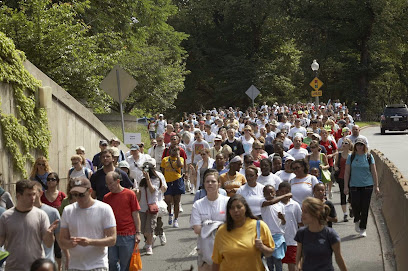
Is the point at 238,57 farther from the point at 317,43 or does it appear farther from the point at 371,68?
the point at 371,68

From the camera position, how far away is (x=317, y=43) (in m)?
65.0

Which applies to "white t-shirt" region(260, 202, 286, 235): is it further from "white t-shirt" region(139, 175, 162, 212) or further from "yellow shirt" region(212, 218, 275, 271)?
"white t-shirt" region(139, 175, 162, 212)

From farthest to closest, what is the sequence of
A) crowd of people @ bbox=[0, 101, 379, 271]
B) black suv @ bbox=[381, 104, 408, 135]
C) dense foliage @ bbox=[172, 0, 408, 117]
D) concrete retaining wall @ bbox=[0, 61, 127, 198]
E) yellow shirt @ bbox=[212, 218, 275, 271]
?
dense foliage @ bbox=[172, 0, 408, 117] < black suv @ bbox=[381, 104, 408, 135] < concrete retaining wall @ bbox=[0, 61, 127, 198] < crowd of people @ bbox=[0, 101, 379, 271] < yellow shirt @ bbox=[212, 218, 275, 271]

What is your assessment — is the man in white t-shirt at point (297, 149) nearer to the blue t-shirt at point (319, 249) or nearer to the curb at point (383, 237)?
the curb at point (383, 237)

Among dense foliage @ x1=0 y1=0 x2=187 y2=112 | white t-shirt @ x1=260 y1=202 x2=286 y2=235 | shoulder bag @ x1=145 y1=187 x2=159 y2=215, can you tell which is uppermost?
dense foliage @ x1=0 y1=0 x2=187 y2=112

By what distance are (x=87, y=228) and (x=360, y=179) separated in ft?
21.9

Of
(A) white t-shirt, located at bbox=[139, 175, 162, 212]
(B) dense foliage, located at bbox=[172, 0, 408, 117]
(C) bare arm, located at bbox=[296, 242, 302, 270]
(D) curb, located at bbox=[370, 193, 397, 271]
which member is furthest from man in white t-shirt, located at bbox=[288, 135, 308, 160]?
(B) dense foliage, located at bbox=[172, 0, 408, 117]

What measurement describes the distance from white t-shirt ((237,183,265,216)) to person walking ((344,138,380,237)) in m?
3.68

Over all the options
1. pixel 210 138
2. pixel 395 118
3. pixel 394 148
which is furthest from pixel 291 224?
pixel 395 118

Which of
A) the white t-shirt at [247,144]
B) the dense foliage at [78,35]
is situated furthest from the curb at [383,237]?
the dense foliage at [78,35]

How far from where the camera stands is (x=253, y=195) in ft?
32.0

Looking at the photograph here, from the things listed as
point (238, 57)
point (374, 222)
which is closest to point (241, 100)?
point (238, 57)

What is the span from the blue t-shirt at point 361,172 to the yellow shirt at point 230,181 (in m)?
2.97

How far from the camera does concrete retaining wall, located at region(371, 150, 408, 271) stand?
10258mm
